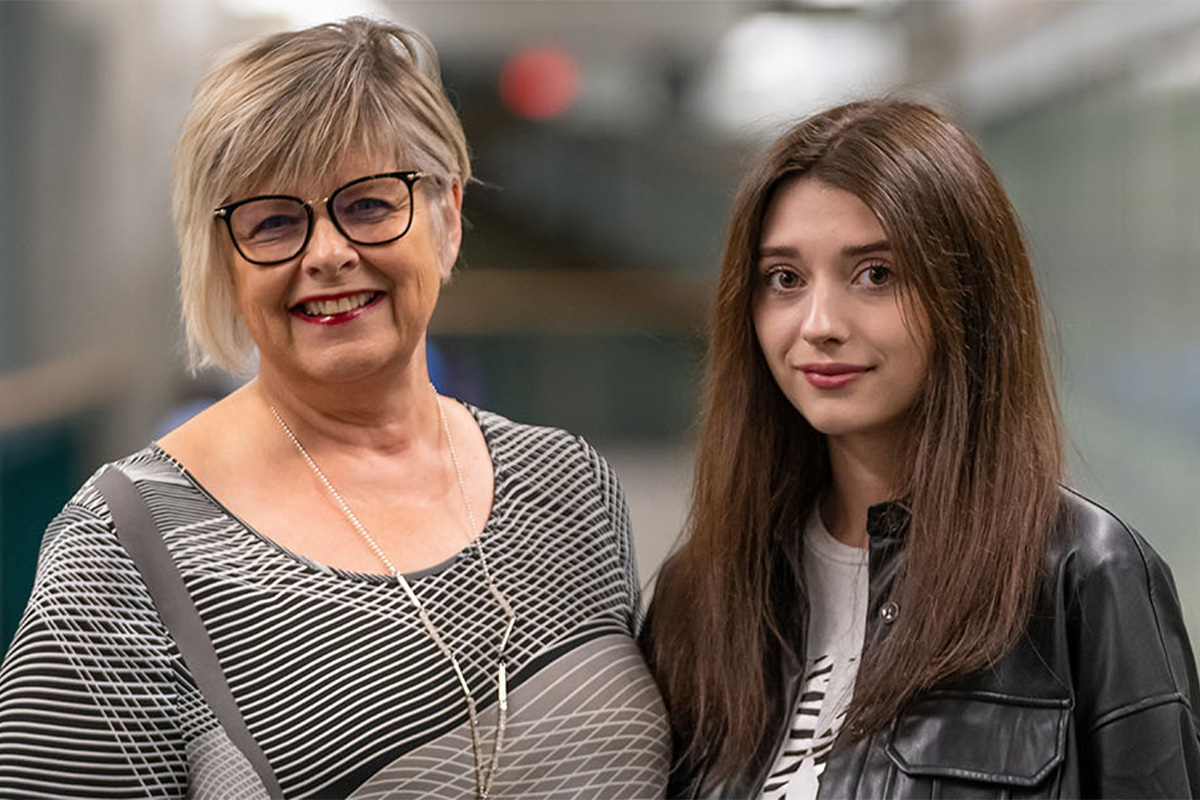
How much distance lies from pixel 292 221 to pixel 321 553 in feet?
1.35

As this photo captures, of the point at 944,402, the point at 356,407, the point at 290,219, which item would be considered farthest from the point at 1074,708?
the point at 290,219

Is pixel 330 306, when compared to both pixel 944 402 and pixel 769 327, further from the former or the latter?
pixel 944 402

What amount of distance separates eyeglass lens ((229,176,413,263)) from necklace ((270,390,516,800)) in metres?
0.25

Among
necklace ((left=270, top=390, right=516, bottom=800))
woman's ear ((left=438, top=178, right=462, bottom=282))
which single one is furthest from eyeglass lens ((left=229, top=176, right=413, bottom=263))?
necklace ((left=270, top=390, right=516, bottom=800))

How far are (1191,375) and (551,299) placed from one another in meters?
3.21

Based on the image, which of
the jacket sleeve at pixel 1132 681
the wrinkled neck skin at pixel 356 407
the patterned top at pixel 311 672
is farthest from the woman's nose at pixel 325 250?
the jacket sleeve at pixel 1132 681

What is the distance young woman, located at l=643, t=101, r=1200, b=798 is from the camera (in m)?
1.46

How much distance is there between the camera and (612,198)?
6699 millimetres

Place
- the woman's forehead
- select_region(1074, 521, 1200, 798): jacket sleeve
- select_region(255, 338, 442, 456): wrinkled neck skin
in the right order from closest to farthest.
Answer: select_region(1074, 521, 1200, 798): jacket sleeve, the woman's forehead, select_region(255, 338, 442, 456): wrinkled neck skin

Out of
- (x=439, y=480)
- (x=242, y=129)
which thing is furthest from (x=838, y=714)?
(x=242, y=129)

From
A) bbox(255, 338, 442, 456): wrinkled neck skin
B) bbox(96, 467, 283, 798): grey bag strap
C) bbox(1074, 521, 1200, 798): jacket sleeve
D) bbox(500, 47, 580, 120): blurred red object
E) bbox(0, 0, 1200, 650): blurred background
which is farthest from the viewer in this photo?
bbox(500, 47, 580, 120): blurred red object

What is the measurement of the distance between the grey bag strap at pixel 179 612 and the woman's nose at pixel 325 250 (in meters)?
0.35

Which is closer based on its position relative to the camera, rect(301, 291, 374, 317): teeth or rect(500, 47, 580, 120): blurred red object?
rect(301, 291, 374, 317): teeth

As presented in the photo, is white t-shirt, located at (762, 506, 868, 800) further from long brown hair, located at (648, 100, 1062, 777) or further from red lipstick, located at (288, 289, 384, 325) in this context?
red lipstick, located at (288, 289, 384, 325)
